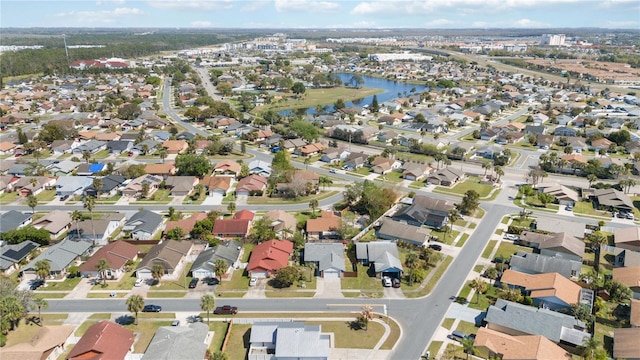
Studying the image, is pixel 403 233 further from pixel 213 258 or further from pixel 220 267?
pixel 213 258

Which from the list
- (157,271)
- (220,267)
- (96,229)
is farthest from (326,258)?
(96,229)

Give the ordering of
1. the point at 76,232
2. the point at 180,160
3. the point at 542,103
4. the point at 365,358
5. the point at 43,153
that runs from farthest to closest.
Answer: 1. the point at 542,103
2. the point at 43,153
3. the point at 180,160
4. the point at 76,232
5. the point at 365,358

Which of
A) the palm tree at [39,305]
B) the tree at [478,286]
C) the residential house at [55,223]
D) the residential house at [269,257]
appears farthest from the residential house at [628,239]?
the residential house at [55,223]

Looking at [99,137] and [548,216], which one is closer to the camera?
[548,216]

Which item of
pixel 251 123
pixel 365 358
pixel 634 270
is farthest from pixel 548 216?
pixel 251 123

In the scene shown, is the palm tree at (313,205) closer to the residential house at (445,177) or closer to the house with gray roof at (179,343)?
the residential house at (445,177)

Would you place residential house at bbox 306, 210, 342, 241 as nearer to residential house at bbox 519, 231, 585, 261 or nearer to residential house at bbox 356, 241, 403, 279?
residential house at bbox 356, 241, 403, 279

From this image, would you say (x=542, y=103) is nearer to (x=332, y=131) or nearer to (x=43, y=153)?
(x=332, y=131)
